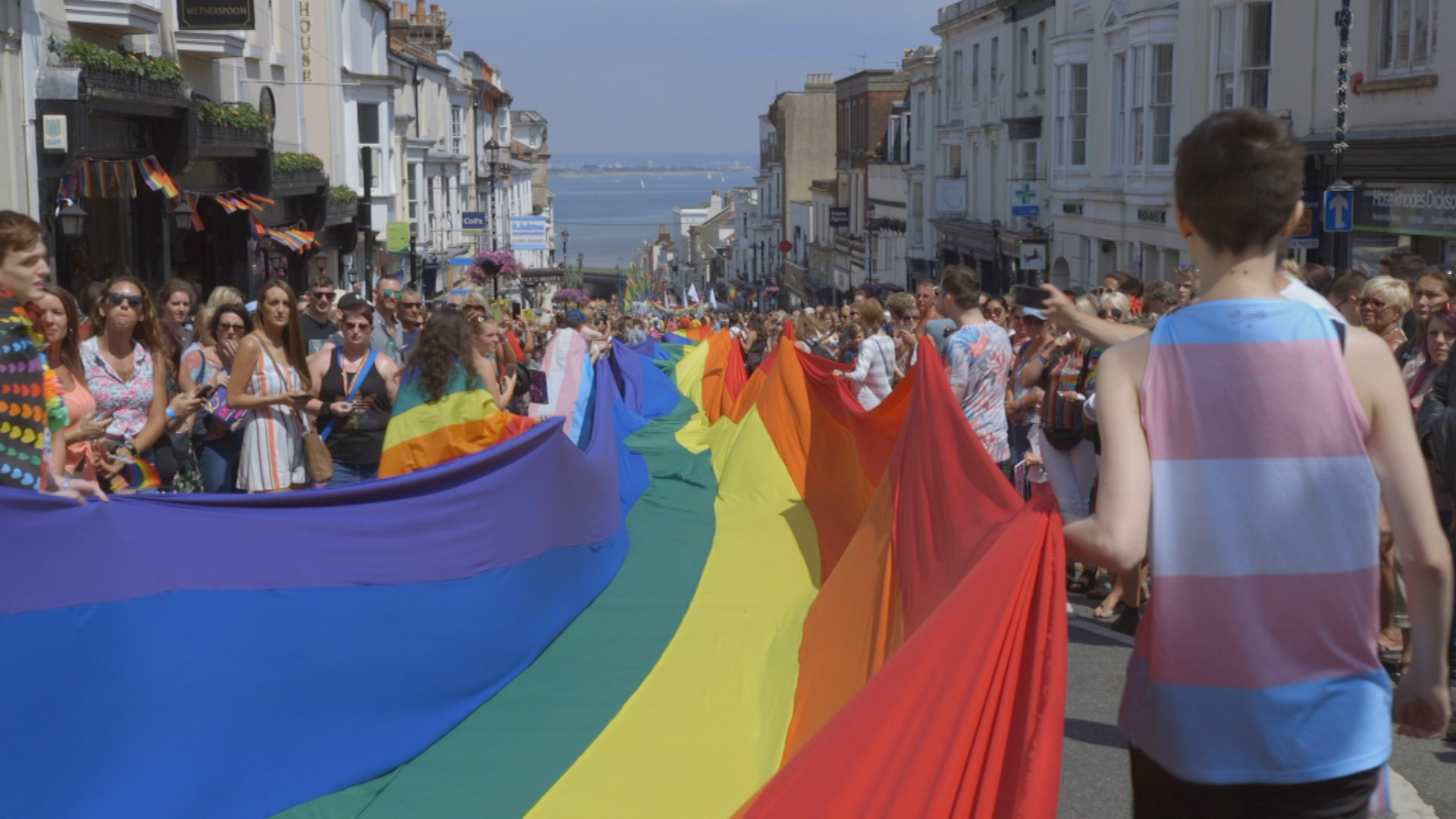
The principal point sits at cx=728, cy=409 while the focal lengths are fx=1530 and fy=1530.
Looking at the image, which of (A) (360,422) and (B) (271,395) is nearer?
(B) (271,395)

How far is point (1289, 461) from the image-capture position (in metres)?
2.76

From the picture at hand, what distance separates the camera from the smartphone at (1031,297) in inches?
145

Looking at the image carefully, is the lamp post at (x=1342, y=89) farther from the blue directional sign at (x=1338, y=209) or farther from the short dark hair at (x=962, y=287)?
the short dark hair at (x=962, y=287)

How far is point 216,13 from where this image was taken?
2177cm

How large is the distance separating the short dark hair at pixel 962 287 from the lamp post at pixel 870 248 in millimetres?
50468

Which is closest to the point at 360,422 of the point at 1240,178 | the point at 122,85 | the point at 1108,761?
the point at 1108,761

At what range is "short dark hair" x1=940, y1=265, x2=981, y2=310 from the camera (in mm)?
9039

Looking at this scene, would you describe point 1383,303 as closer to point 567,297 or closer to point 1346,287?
point 1346,287

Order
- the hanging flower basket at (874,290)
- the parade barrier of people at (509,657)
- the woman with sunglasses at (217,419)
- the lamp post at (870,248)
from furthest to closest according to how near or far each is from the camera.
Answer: the lamp post at (870,248) < the hanging flower basket at (874,290) < the woman with sunglasses at (217,419) < the parade barrier of people at (509,657)

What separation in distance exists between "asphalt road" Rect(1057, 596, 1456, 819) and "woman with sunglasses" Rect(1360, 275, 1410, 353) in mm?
2252

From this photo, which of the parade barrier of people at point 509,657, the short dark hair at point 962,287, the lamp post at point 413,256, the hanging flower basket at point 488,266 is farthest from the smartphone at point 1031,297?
the hanging flower basket at point 488,266

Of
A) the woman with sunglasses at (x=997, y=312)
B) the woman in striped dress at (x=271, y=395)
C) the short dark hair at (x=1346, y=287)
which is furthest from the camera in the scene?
the woman with sunglasses at (x=997, y=312)

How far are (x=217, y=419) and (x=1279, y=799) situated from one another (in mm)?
7059

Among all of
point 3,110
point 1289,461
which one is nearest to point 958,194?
point 3,110
